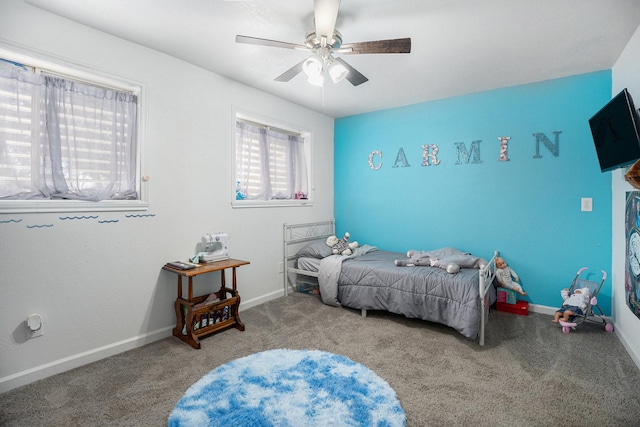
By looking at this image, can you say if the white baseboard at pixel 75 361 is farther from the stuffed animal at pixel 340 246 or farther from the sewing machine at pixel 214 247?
the stuffed animal at pixel 340 246

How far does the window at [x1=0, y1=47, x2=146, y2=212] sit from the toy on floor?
3668 mm

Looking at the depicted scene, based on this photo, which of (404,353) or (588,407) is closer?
(588,407)

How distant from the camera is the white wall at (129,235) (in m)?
2.03

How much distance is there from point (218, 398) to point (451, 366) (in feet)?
5.41

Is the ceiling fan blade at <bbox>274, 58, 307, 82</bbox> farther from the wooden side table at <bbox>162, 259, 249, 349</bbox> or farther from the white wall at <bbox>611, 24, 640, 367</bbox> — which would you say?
the white wall at <bbox>611, 24, 640, 367</bbox>

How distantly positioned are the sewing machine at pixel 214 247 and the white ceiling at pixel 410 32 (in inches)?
64.6

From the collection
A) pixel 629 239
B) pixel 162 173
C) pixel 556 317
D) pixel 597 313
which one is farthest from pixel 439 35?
pixel 597 313

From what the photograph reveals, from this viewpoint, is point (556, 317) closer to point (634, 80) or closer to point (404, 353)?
point (404, 353)

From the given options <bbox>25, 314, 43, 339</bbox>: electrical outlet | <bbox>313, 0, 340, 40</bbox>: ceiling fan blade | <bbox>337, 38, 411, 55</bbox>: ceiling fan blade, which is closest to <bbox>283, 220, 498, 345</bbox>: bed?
<bbox>337, 38, 411, 55</bbox>: ceiling fan blade

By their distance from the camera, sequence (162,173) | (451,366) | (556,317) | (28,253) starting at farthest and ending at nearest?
(556,317) → (162,173) → (451,366) → (28,253)

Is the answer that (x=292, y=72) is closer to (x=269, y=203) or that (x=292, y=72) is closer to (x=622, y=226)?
(x=269, y=203)

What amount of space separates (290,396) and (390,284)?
156cm

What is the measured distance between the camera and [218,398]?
187 cm

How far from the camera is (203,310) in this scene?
264cm
